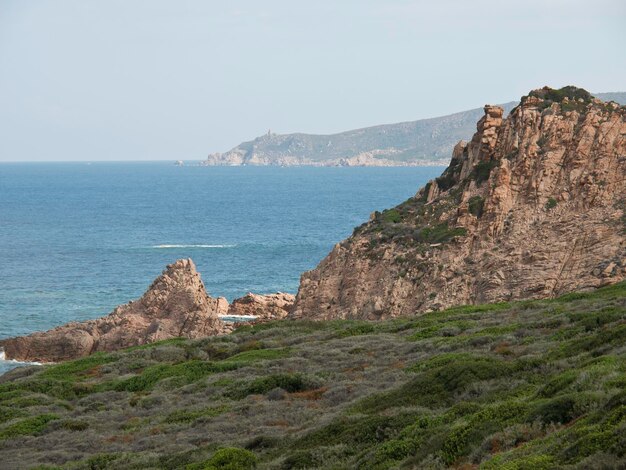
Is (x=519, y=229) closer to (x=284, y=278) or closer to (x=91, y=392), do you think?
(x=91, y=392)

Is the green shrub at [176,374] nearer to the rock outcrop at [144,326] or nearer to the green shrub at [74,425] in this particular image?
the green shrub at [74,425]

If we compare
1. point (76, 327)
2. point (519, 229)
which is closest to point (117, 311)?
point (76, 327)

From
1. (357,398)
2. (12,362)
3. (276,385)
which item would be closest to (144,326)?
(12,362)

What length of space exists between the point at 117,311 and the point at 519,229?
91.2ft

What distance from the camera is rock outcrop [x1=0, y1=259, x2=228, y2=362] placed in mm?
55688

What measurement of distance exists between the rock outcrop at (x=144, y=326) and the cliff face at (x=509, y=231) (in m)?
7.51

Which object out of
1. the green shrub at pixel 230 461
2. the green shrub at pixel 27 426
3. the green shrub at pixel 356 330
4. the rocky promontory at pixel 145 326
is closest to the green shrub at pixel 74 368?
the green shrub at pixel 27 426

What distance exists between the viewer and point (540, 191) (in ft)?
160

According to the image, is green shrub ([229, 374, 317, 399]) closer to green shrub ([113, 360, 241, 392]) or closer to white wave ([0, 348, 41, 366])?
green shrub ([113, 360, 241, 392])

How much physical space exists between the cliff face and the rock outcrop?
7.51 meters

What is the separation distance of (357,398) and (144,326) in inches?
→ 1284

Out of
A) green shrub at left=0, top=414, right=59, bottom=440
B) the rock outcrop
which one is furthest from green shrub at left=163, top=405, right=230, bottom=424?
the rock outcrop

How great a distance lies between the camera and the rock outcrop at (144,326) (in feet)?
183

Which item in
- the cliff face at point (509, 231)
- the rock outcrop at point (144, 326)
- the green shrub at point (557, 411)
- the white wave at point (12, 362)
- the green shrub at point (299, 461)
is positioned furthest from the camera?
the white wave at point (12, 362)
